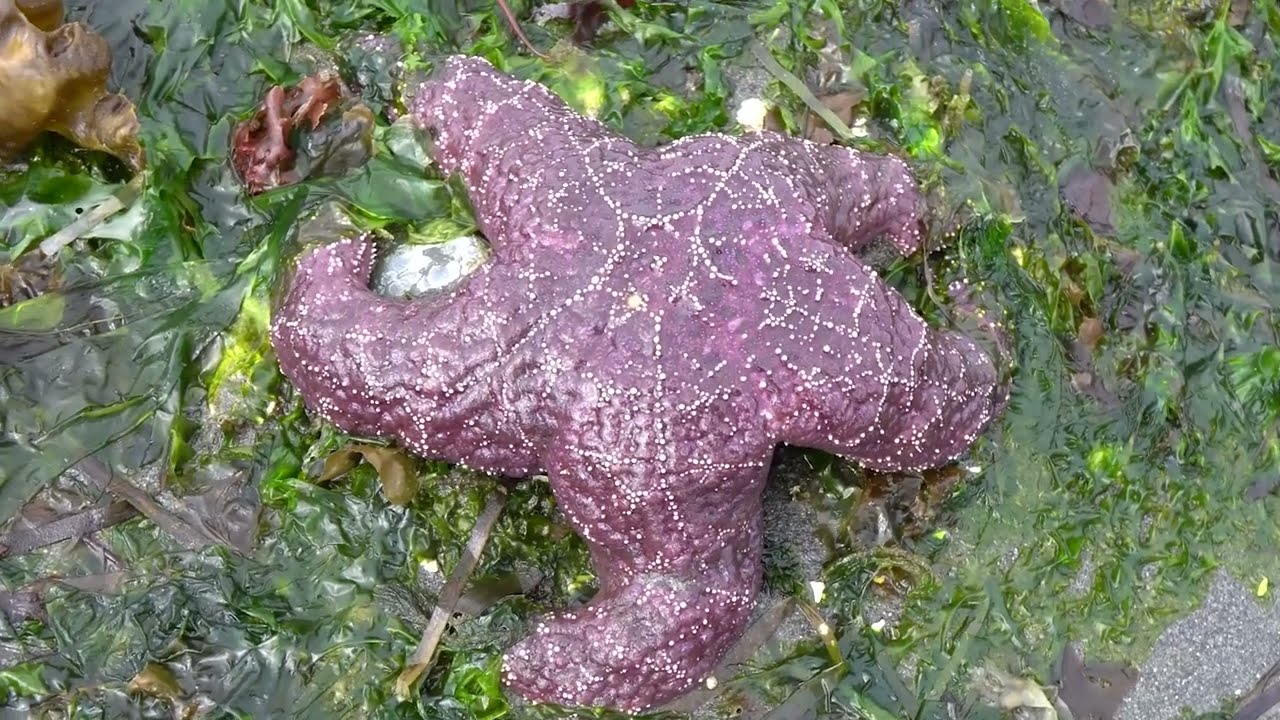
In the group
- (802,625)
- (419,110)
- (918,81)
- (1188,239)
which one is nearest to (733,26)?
(918,81)

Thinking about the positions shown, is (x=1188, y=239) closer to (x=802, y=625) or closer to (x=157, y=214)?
(x=802, y=625)

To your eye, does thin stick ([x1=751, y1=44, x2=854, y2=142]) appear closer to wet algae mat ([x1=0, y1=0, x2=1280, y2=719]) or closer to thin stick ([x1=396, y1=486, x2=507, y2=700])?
wet algae mat ([x1=0, y1=0, x2=1280, y2=719])

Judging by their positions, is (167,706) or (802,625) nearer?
(167,706)

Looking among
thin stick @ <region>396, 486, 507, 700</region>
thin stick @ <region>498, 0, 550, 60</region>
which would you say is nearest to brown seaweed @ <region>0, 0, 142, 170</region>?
thin stick @ <region>498, 0, 550, 60</region>

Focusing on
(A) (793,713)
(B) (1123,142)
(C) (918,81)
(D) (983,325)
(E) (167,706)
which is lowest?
(A) (793,713)

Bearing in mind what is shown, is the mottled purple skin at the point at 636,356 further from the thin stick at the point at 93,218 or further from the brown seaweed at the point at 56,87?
the brown seaweed at the point at 56,87
